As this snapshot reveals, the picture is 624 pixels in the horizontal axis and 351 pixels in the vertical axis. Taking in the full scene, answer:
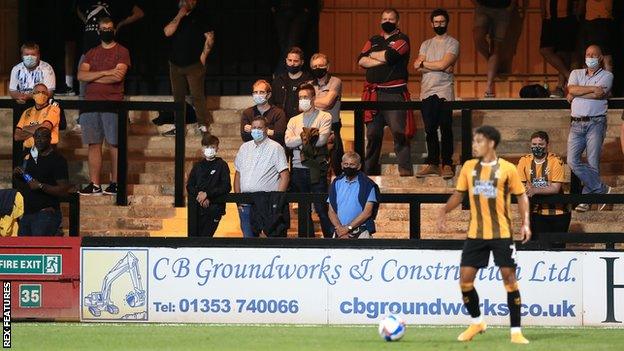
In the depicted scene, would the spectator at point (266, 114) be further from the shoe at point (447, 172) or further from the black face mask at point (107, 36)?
A: the black face mask at point (107, 36)

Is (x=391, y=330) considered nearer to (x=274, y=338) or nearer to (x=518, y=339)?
(x=518, y=339)

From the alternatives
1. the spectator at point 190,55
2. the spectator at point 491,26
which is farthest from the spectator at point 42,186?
the spectator at point 491,26

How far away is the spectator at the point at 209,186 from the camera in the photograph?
1897 centimetres

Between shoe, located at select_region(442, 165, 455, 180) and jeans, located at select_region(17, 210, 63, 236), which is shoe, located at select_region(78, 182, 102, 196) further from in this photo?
shoe, located at select_region(442, 165, 455, 180)

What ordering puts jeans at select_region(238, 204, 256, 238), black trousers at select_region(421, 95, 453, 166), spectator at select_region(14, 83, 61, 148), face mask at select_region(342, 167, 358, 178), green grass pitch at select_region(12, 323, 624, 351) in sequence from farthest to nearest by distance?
black trousers at select_region(421, 95, 453, 166) < spectator at select_region(14, 83, 61, 148) < jeans at select_region(238, 204, 256, 238) < face mask at select_region(342, 167, 358, 178) < green grass pitch at select_region(12, 323, 624, 351)

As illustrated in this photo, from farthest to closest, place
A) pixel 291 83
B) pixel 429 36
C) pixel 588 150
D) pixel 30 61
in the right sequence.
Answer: pixel 429 36, pixel 30 61, pixel 291 83, pixel 588 150

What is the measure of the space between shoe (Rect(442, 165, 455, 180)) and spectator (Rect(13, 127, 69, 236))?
4.54m

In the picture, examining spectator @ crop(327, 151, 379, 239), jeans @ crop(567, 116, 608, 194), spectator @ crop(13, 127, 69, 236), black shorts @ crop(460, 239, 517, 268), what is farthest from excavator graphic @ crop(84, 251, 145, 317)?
jeans @ crop(567, 116, 608, 194)

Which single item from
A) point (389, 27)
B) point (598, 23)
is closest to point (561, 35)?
point (598, 23)

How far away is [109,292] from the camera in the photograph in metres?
17.8

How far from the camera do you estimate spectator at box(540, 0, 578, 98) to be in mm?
23203

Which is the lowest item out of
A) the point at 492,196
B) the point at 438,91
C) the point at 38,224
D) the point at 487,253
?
the point at 487,253

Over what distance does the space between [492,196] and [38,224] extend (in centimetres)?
573

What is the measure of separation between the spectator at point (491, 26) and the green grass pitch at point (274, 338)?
6589 millimetres
